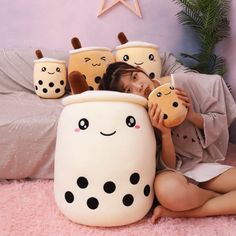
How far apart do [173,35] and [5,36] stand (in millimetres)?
1067

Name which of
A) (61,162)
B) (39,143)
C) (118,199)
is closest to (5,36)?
(39,143)

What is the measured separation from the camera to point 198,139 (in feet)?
3.67

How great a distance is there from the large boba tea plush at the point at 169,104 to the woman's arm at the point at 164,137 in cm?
2

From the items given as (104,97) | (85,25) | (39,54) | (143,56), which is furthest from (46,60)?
(104,97)

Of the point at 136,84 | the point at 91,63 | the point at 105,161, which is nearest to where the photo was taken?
the point at 105,161

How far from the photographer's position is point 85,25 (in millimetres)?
1986

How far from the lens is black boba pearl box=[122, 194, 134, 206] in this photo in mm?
878

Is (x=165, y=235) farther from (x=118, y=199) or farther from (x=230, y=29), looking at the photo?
(x=230, y=29)

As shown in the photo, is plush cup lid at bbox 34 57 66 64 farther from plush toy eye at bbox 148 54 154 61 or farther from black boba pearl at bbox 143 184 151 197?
black boba pearl at bbox 143 184 151 197

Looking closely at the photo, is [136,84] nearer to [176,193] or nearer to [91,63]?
[176,193]

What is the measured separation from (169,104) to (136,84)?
17cm

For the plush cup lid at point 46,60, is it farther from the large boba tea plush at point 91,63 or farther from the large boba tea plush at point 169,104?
the large boba tea plush at point 169,104

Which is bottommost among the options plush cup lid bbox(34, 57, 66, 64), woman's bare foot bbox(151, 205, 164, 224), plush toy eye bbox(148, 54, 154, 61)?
woman's bare foot bbox(151, 205, 164, 224)

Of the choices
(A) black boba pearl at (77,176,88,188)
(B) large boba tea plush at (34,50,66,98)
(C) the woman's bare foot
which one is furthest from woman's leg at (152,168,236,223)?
(B) large boba tea plush at (34,50,66,98)
